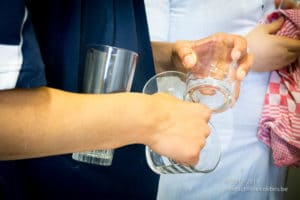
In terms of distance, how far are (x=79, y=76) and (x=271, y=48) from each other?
0.42 meters

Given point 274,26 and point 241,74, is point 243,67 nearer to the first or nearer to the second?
point 241,74

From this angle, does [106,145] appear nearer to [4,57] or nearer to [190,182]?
[4,57]

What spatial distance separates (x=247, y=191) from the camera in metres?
0.69

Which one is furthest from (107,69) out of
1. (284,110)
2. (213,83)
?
(284,110)

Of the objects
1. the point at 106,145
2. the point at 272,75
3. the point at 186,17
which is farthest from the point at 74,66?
the point at 272,75

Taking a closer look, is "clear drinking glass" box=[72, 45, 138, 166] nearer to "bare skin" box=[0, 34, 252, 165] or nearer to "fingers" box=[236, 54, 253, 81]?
"bare skin" box=[0, 34, 252, 165]

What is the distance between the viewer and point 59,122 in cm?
27

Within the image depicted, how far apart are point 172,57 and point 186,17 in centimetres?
20

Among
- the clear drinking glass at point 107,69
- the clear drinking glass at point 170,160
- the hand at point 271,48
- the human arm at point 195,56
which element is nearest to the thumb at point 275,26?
the hand at point 271,48

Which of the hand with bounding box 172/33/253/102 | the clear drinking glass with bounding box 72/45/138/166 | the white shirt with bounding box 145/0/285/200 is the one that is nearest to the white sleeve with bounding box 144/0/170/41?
the white shirt with bounding box 145/0/285/200

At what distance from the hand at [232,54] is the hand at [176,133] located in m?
0.13

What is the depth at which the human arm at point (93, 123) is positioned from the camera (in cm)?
25

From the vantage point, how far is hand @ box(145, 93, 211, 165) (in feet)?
1.07

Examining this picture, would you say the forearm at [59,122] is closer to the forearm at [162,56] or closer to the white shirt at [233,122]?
the forearm at [162,56]
